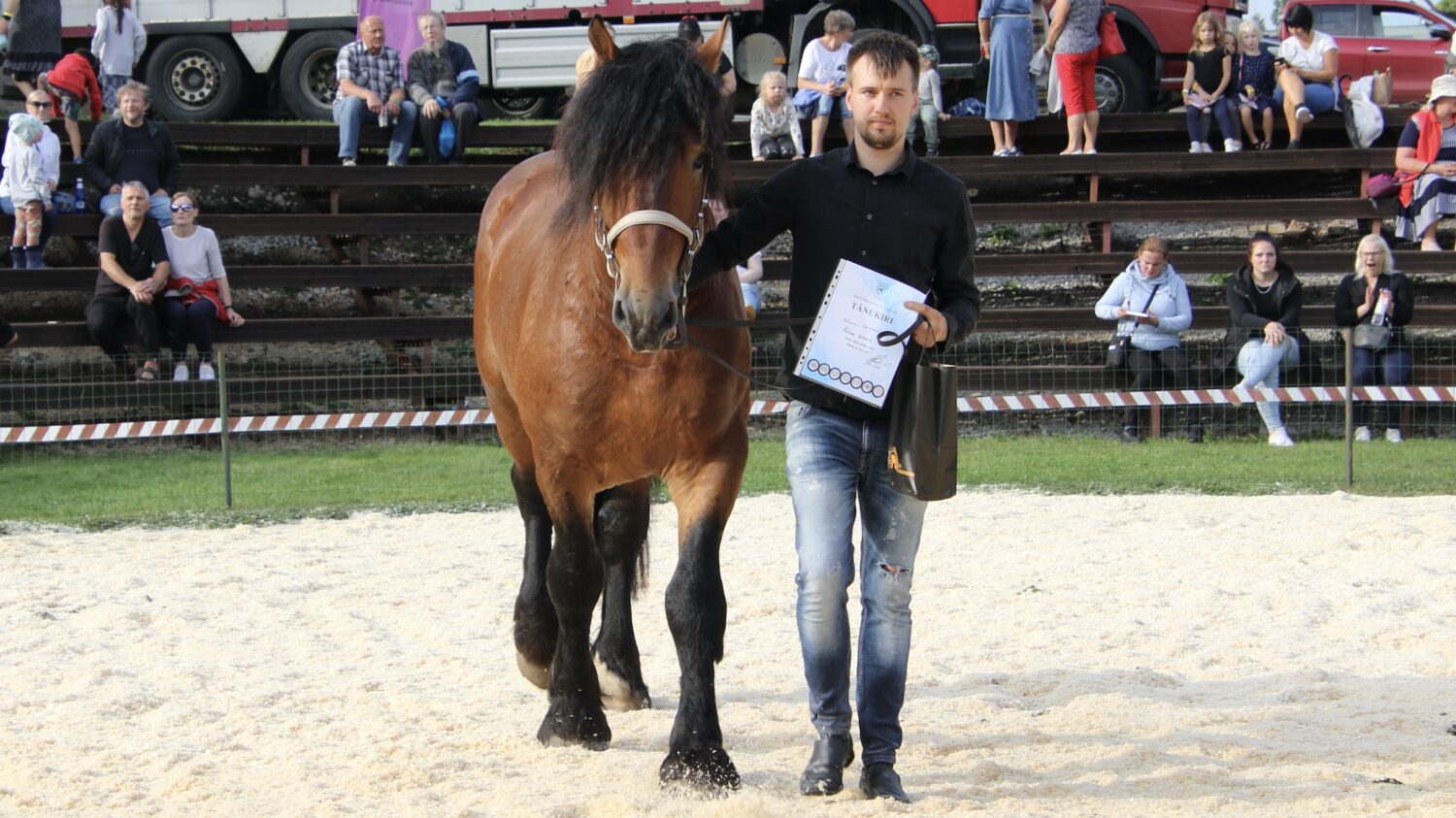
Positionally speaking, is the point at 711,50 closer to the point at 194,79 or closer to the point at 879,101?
the point at 879,101

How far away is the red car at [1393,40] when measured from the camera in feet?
53.4

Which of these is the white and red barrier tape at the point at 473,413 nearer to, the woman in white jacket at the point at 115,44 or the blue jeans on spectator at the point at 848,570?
the woman in white jacket at the point at 115,44

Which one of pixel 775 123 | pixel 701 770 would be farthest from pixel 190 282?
pixel 701 770

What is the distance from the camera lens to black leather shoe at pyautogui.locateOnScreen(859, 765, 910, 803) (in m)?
4.11

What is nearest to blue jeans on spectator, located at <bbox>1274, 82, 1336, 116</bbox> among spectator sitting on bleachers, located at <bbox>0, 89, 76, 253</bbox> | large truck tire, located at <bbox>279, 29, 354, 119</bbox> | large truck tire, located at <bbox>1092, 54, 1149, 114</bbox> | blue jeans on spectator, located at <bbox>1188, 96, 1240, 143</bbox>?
blue jeans on spectator, located at <bbox>1188, 96, 1240, 143</bbox>

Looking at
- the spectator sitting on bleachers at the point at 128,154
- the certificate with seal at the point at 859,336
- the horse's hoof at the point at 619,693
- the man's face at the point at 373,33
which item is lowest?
the horse's hoof at the point at 619,693

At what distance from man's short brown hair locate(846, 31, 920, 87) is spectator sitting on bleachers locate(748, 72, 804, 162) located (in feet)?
31.8

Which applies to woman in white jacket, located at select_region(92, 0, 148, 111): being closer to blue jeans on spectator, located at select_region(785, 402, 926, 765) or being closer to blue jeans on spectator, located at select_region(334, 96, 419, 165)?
blue jeans on spectator, located at select_region(334, 96, 419, 165)

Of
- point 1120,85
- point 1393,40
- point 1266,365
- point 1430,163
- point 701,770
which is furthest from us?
point 1393,40

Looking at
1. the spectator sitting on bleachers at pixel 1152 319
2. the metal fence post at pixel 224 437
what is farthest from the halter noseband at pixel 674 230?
the spectator sitting on bleachers at pixel 1152 319

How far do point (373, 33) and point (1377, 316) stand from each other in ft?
29.5

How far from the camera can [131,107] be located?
12.2 meters

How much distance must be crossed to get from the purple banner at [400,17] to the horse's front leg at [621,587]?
11.7 meters

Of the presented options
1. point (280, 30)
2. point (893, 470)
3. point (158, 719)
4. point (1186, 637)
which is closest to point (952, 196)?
point (893, 470)
